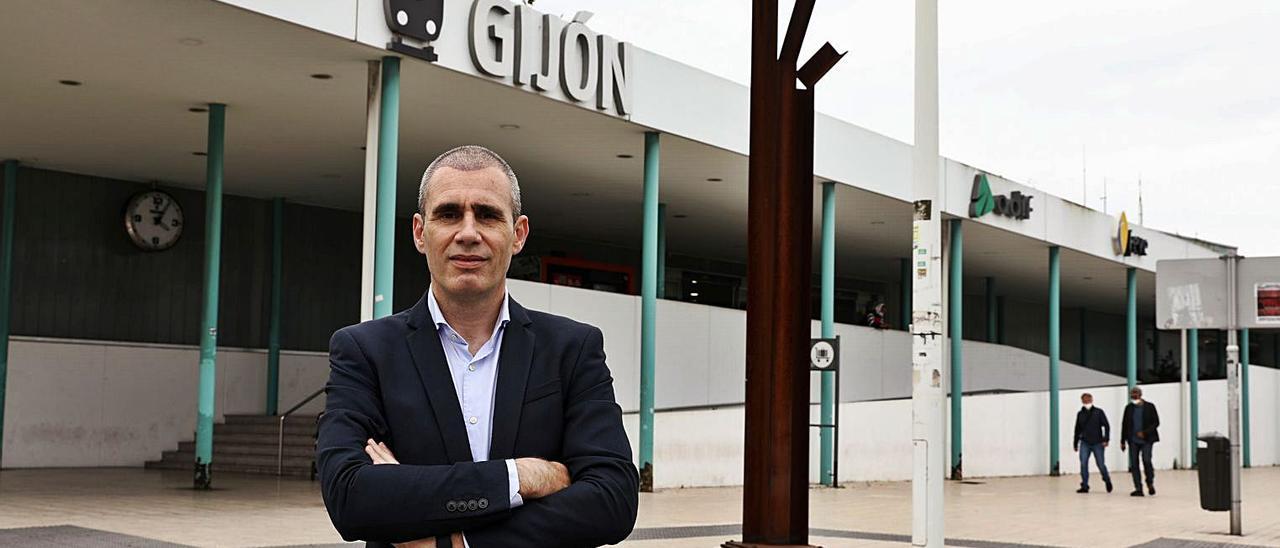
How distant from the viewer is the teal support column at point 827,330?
20.4m

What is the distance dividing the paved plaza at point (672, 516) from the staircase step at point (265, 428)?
1334 millimetres

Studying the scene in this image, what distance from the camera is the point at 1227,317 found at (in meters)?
14.7

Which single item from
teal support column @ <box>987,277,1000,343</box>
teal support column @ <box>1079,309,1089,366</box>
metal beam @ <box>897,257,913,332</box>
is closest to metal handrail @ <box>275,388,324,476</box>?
metal beam @ <box>897,257,913,332</box>

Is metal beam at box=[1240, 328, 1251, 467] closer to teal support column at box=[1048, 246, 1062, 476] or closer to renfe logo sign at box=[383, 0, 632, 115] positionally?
teal support column at box=[1048, 246, 1062, 476]

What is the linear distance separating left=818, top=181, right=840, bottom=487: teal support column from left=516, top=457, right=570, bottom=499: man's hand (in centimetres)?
Answer: 1793

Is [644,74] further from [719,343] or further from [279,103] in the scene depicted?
[719,343]

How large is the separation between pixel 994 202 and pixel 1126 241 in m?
6.28

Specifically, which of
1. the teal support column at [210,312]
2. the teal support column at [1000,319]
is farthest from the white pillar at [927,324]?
the teal support column at [1000,319]

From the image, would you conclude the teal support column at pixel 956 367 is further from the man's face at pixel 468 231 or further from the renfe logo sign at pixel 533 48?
the man's face at pixel 468 231

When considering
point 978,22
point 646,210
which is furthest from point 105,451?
point 978,22

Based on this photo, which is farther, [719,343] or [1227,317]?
[719,343]

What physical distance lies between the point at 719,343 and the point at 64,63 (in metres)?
10.9

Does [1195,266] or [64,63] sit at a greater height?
[64,63]

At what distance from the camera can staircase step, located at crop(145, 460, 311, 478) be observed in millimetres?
19719
